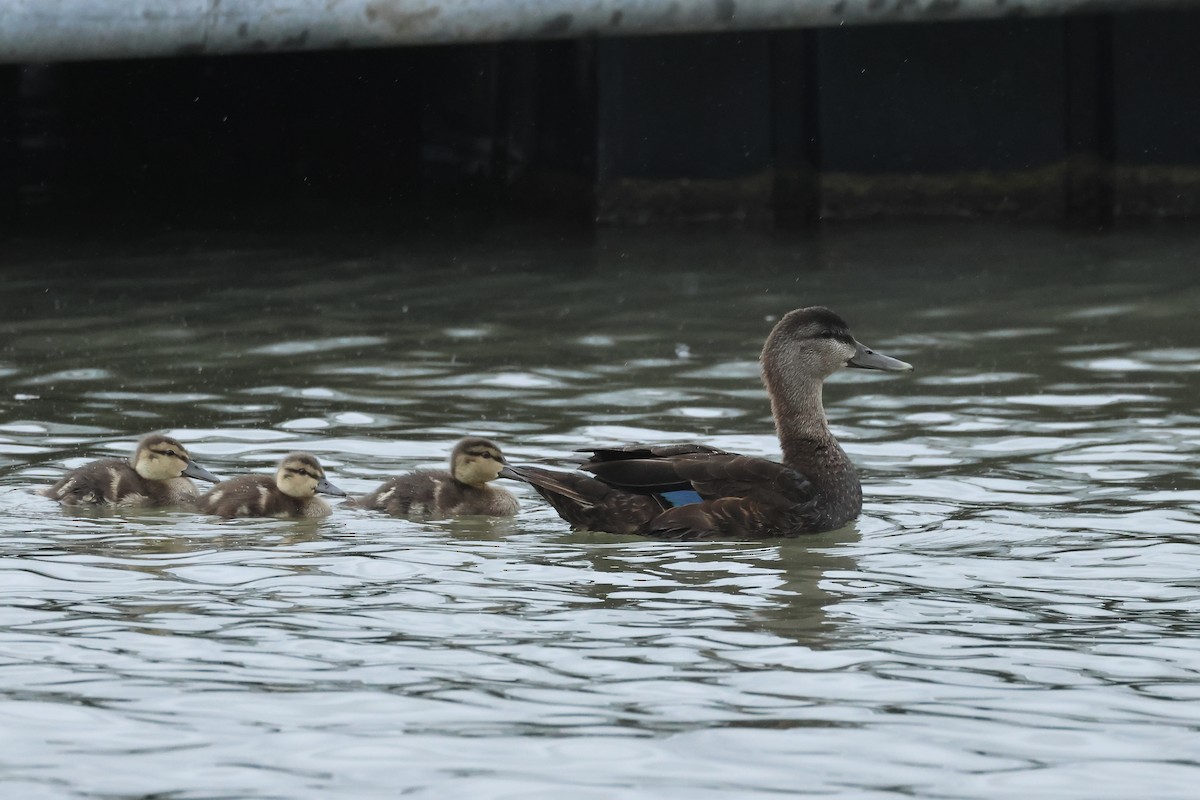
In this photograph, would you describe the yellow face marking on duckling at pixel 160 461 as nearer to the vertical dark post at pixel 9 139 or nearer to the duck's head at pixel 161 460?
the duck's head at pixel 161 460

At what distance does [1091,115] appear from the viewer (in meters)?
17.5

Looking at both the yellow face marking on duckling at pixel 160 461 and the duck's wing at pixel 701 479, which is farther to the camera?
the yellow face marking on duckling at pixel 160 461

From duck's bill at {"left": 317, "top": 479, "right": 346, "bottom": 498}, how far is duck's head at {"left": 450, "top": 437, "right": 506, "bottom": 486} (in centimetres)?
43

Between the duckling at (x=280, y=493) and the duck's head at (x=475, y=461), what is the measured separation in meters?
0.46

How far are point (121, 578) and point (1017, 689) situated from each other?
9.59 ft

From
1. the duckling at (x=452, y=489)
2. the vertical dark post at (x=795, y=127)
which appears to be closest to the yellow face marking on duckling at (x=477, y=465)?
the duckling at (x=452, y=489)

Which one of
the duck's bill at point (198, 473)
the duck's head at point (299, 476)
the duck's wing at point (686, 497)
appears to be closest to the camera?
the duck's wing at point (686, 497)

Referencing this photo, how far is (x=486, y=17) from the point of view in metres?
14.9

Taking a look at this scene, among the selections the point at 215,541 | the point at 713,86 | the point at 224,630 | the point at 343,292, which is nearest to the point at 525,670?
the point at 224,630

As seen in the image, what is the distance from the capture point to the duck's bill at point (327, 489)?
8.27 metres

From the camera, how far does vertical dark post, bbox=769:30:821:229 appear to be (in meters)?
17.2

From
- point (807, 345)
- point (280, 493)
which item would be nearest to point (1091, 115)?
point (807, 345)

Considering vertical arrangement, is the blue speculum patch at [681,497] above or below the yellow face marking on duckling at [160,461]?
below

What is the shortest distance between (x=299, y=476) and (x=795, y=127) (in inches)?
387
